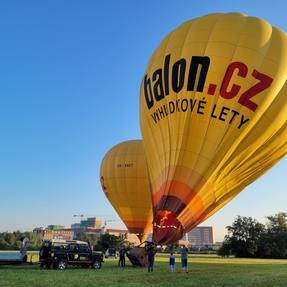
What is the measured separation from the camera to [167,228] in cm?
1870

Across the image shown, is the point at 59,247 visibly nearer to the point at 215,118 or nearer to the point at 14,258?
the point at 14,258

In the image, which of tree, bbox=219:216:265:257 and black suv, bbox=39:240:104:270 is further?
tree, bbox=219:216:265:257

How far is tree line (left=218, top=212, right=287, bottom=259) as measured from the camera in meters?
73.2

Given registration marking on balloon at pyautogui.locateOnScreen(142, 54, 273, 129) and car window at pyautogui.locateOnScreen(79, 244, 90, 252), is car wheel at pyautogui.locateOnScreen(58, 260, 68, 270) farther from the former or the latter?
registration marking on balloon at pyautogui.locateOnScreen(142, 54, 273, 129)

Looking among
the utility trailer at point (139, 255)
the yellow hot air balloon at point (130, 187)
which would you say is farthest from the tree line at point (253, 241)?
the utility trailer at point (139, 255)

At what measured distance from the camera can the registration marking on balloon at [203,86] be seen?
60.8ft

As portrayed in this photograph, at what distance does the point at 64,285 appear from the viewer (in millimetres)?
14594

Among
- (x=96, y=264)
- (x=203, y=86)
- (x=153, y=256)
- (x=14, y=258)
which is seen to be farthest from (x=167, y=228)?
(x=14, y=258)

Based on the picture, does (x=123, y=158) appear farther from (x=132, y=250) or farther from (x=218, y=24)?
(x=218, y=24)

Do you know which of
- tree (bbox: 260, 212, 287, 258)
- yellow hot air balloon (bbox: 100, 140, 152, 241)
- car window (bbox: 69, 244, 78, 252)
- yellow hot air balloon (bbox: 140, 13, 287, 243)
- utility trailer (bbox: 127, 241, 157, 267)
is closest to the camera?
yellow hot air balloon (bbox: 140, 13, 287, 243)

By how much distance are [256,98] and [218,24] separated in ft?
14.3

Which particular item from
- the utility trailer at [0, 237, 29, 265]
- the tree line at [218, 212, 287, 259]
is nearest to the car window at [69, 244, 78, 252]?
the utility trailer at [0, 237, 29, 265]

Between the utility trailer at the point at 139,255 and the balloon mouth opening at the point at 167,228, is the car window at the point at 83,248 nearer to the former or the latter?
the utility trailer at the point at 139,255

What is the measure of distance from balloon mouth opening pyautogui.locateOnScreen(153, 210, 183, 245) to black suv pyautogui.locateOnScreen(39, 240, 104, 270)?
646 centimetres
